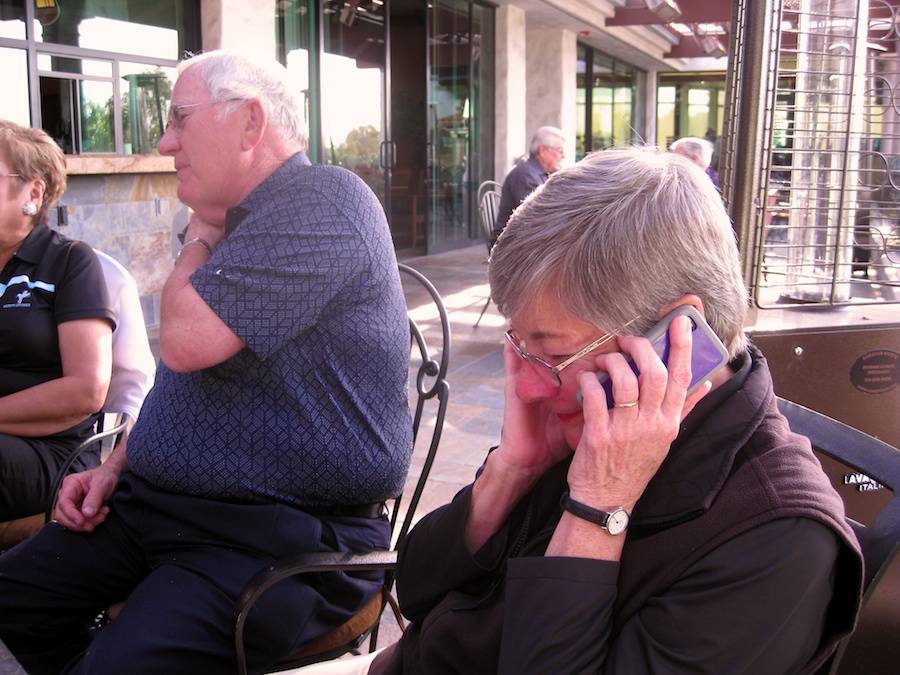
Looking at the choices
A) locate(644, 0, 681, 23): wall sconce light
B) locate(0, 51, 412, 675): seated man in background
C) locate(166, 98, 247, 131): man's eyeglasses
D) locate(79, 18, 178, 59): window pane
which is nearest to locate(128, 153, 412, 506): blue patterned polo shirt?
locate(0, 51, 412, 675): seated man in background

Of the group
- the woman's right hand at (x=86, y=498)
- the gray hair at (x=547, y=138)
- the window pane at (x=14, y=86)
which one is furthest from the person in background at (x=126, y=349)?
the gray hair at (x=547, y=138)

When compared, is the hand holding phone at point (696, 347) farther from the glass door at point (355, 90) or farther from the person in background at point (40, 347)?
the glass door at point (355, 90)

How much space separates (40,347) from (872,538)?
203 centimetres

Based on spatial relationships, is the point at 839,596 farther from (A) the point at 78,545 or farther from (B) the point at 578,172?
(A) the point at 78,545

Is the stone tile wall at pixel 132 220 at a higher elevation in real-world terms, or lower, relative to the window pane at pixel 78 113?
lower

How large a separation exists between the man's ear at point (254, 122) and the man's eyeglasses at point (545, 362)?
0.96 m

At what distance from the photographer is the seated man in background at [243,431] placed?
173 cm

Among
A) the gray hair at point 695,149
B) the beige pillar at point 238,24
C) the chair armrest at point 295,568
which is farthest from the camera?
the gray hair at point 695,149

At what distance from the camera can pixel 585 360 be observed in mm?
1185

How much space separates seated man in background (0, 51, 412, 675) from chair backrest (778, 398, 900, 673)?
0.85 m

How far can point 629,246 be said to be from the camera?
1.11 m

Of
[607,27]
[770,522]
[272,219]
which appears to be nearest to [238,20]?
[272,219]

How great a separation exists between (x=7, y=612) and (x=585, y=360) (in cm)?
141

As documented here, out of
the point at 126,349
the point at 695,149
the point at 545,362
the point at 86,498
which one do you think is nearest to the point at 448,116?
the point at 695,149
